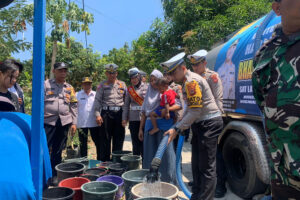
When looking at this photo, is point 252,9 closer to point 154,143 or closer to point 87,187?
point 154,143

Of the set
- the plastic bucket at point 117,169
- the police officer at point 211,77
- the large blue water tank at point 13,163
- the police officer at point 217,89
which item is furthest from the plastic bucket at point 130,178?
the large blue water tank at point 13,163

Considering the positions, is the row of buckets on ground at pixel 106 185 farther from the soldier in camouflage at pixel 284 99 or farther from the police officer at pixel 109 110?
the soldier in camouflage at pixel 284 99

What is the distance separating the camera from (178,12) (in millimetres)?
11547

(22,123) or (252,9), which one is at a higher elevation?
(252,9)

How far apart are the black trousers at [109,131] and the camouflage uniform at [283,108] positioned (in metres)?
3.38

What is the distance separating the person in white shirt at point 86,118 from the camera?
477 cm

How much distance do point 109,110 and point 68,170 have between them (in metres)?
1.50

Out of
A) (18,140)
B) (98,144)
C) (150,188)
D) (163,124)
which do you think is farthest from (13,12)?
(18,140)

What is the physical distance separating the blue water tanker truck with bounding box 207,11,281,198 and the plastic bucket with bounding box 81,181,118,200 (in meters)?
1.65

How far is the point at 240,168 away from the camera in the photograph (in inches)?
145

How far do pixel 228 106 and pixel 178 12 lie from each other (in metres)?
8.82

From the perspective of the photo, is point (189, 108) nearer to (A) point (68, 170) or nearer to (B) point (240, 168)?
(B) point (240, 168)

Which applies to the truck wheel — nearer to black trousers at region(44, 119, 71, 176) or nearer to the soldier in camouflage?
the soldier in camouflage

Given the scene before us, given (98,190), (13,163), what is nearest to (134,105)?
(98,190)
